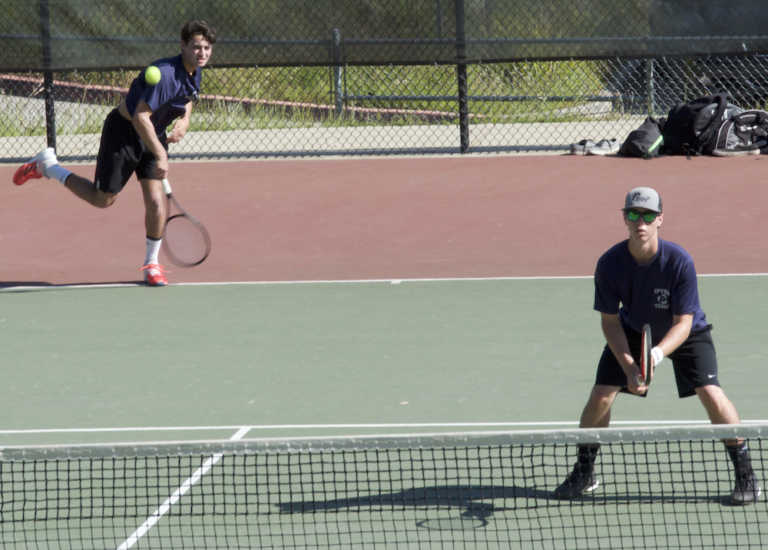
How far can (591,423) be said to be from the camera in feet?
16.3

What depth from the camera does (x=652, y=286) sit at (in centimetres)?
492

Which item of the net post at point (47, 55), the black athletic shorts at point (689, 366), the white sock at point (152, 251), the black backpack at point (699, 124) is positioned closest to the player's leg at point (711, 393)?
the black athletic shorts at point (689, 366)

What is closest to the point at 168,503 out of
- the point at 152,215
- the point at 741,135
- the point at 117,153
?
the point at 117,153

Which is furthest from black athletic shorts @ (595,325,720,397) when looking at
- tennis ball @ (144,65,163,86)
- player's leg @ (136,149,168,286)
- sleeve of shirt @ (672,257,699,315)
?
player's leg @ (136,149,168,286)

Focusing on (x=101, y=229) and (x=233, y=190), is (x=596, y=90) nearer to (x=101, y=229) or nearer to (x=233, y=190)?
(x=233, y=190)

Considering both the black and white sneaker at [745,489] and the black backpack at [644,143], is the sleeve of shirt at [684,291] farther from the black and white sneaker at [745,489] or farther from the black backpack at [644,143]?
the black backpack at [644,143]

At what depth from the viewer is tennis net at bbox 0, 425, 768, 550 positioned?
459cm

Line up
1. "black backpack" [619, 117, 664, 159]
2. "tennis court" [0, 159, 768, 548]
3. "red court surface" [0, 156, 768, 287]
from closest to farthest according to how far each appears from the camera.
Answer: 1. "tennis court" [0, 159, 768, 548]
2. "red court surface" [0, 156, 768, 287]
3. "black backpack" [619, 117, 664, 159]

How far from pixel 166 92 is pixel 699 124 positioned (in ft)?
19.9

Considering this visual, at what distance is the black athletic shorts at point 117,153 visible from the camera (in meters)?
9.05

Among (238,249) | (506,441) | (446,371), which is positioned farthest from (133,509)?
(238,249)

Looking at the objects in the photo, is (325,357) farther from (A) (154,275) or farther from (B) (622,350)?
(B) (622,350)

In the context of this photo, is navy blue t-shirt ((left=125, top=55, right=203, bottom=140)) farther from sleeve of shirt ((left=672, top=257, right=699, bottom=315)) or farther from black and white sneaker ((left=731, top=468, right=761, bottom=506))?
black and white sneaker ((left=731, top=468, right=761, bottom=506))

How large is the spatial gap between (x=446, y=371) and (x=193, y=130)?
8.97m
